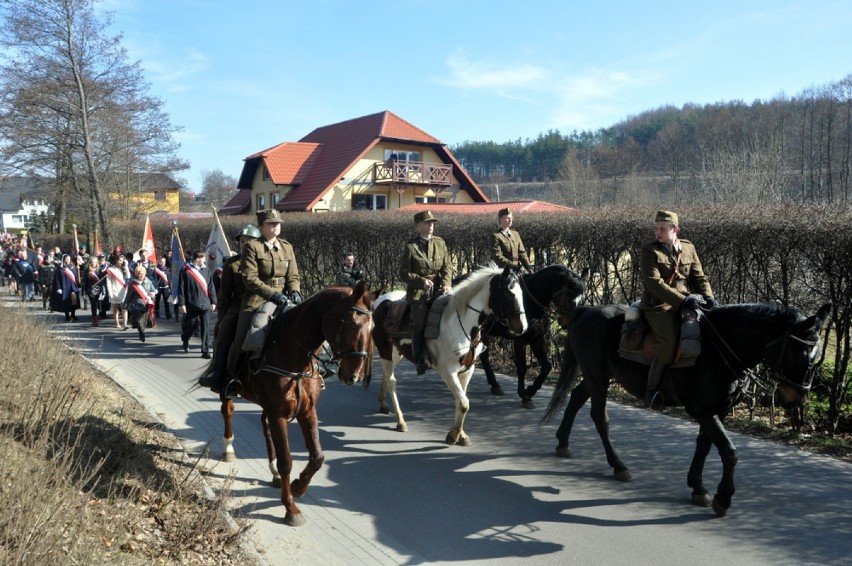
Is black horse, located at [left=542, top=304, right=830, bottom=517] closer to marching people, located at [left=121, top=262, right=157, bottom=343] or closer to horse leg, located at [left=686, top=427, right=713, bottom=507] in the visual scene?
horse leg, located at [left=686, top=427, right=713, bottom=507]

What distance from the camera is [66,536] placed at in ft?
13.0

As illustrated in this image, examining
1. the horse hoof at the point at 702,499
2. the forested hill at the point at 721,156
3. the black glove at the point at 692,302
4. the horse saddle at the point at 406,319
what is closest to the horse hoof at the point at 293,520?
the horse saddle at the point at 406,319

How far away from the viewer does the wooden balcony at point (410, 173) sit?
39.2 meters

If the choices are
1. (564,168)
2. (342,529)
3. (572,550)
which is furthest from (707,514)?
(564,168)

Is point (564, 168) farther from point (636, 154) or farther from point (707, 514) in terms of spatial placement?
point (707, 514)

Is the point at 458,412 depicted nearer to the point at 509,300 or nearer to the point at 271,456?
the point at 509,300

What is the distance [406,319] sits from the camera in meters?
8.89

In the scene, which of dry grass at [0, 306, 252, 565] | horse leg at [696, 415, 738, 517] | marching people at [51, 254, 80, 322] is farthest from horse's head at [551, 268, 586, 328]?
marching people at [51, 254, 80, 322]

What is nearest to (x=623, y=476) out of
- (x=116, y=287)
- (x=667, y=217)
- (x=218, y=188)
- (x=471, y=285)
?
(x=667, y=217)

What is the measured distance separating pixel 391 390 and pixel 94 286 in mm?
13545

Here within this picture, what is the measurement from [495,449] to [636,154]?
60.6 metres

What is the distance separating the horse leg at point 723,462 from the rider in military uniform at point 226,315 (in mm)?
4811

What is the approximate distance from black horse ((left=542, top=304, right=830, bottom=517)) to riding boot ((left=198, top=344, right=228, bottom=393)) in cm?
404

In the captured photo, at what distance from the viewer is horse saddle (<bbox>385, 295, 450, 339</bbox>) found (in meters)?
8.27
